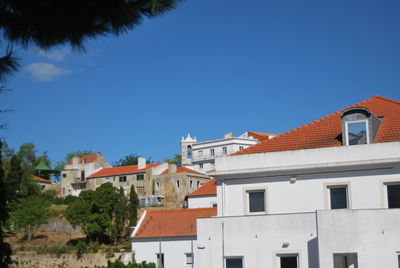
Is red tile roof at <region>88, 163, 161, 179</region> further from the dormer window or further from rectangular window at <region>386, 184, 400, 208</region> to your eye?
rectangular window at <region>386, 184, 400, 208</region>

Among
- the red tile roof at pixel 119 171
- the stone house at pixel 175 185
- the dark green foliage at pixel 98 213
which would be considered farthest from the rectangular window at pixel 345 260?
the red tile roof at pixel 119 171

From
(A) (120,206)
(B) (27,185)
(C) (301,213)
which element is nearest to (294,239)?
(C) (301,213)

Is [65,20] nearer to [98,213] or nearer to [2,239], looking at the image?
[2,239]

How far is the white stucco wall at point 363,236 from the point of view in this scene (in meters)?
19.3

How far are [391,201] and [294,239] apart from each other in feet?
12.0

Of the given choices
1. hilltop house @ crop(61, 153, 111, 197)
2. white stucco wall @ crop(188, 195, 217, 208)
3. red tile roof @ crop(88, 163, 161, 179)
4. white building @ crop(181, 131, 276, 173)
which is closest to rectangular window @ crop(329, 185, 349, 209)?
white stucco wall @ crop(188, 195, 217, 208)

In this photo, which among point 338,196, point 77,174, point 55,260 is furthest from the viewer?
point 77,174

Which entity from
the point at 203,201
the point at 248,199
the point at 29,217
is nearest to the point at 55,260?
the point at 29,217

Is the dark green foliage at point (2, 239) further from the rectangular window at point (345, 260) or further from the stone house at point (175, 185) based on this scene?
the stone house at point (175, 185)

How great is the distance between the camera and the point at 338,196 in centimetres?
2250

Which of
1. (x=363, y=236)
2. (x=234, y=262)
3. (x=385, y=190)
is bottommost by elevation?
(x=234, y=262)

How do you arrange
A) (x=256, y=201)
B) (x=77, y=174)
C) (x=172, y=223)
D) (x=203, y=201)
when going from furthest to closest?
(x=77, y=174) → (x=203, y=201) → (x=172, y=223) → (x=256, y=201)

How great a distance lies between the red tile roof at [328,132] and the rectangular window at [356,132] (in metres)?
0.49

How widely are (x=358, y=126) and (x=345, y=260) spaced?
521 centimetres
